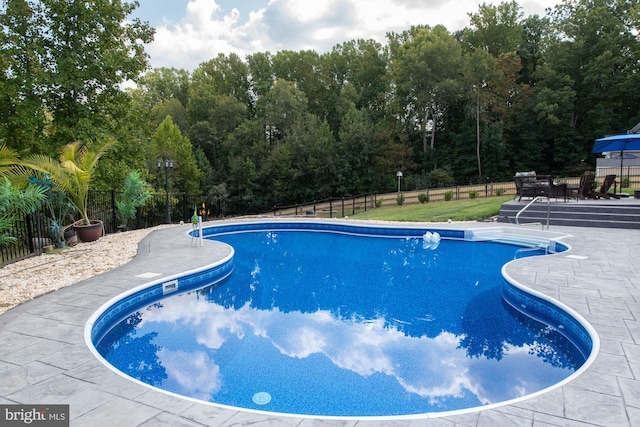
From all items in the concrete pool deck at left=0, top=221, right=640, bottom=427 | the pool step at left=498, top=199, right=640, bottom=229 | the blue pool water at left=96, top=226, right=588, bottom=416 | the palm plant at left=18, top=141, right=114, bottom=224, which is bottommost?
the blue pool water at left=96, top=226, right=588, bottom=416

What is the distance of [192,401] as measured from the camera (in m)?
2.62

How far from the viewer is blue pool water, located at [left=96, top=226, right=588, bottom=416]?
3.38 metres

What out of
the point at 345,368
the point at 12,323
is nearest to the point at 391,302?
the point at 345,368

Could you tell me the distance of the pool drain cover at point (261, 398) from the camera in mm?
3211

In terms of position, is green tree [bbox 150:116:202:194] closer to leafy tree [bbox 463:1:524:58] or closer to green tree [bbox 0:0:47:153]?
green tree [bbox 0:0:47:153]

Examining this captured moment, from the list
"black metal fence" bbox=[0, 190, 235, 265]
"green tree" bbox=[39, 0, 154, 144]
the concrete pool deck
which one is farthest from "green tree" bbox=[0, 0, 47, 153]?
the concrete pool deck

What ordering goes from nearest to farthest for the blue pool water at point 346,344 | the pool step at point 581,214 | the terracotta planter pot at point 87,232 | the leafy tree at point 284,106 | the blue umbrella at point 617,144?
the blue pool water at point 346,344
the terracotta planter pot at point 87,232
the pool step at point 581,214
the blue umbrella at point 617,144
the leafy tree at point 284,106

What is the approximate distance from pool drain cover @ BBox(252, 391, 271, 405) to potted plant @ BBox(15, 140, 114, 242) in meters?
7.69

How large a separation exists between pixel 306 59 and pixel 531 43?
19385mm

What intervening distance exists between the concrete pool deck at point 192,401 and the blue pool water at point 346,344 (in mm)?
480

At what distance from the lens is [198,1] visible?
1794 centimetres

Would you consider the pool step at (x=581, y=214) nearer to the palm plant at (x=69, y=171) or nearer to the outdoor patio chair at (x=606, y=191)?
the outdoor patio chair at (x=606, y=191)

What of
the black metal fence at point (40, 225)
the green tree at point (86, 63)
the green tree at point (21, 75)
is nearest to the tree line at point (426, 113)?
the green tree at point (86, 63)

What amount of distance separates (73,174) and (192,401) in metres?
8.34
